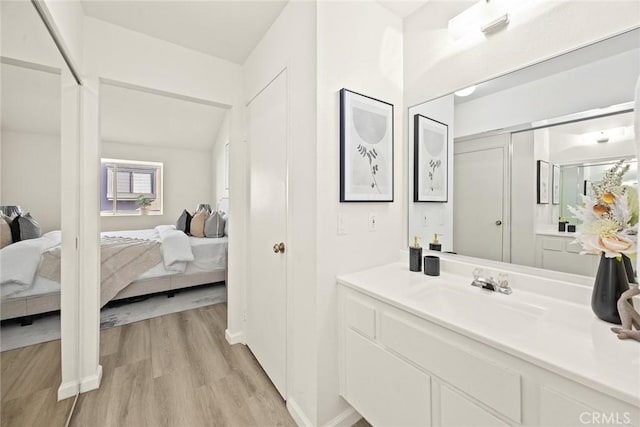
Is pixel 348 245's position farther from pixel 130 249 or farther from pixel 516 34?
pixel 130 249

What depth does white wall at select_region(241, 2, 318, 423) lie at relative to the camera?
54.9 inches

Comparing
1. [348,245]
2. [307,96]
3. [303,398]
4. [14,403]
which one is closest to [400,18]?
[307,96]

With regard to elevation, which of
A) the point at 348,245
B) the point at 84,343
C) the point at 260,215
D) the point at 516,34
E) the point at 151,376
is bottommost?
the point at 151,376

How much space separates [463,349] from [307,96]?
134 centimetres

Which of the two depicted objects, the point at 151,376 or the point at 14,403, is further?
the point at 151,376

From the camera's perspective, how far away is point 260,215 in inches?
78.2

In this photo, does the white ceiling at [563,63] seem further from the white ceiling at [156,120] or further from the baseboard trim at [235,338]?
the white ceiling at [156,120]

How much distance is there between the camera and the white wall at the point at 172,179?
16.4 ft

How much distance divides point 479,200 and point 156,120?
4993 millimetres

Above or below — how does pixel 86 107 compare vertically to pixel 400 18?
below

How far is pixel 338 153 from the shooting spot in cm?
144

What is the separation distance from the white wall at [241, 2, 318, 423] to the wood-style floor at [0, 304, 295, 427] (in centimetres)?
32

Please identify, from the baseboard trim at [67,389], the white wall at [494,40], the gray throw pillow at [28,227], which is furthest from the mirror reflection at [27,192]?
the white wall at [494,40]
